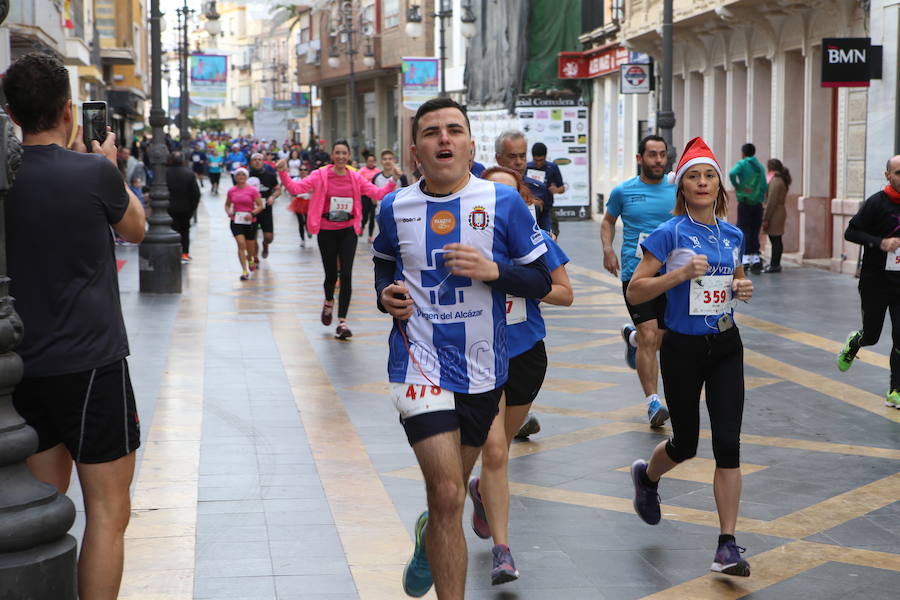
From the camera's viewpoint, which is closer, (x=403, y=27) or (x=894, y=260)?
(x=894, y=260)

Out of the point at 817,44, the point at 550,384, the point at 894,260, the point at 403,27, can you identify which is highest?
the point at 403,27

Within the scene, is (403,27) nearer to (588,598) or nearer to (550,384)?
(550,384)

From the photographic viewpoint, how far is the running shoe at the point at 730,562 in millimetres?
5355

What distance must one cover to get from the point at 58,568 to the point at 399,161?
56.1 meters

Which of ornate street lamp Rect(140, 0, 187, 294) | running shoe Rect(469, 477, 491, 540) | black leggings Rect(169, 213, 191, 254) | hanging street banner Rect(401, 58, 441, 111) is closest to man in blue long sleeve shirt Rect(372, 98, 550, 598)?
running shoe Rect(469, 477, 491, 540)

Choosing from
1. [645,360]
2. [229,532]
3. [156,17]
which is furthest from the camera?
[156,17]

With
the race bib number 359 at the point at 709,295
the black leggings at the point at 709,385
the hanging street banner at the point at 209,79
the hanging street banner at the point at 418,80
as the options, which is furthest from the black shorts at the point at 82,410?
the hanging street banner at the point at 209,79

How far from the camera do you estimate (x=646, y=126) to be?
104ft

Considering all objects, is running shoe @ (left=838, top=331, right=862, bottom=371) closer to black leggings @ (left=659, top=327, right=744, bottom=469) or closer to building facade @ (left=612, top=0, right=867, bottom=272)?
black leggings @ (left=659, top=327, right=744, bottom=469)

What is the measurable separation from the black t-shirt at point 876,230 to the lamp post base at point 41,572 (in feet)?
21.5

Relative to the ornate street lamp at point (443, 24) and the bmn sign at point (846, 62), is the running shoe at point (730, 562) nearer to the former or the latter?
the bmn sign at point (846, 62)

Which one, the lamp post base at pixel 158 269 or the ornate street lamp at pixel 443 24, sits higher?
the ornate street lamp at pixel 443 24

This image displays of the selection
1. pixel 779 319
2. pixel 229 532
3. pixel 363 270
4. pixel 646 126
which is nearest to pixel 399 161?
pixel 646 126

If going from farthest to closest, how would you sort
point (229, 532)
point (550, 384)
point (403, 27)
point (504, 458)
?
point (403, 27)
point (550, 384)
point (229, 532)
point (504, 458)
